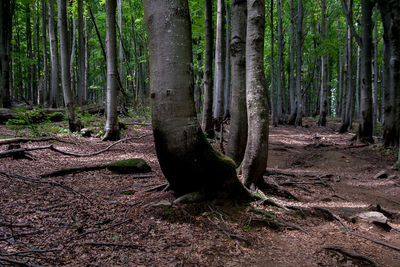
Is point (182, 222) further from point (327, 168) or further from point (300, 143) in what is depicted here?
point (300, 143)

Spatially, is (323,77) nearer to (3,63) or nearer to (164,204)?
(164,204)

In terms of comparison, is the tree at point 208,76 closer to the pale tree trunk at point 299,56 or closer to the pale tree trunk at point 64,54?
the pale tree trunk at point 64,54

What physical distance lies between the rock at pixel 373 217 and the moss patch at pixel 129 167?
4.11m

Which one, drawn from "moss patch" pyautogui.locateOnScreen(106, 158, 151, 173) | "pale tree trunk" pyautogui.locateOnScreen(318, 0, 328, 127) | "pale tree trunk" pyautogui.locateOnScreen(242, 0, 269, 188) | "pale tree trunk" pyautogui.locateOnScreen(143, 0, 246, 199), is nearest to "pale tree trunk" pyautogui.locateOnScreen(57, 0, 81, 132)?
"moss patch" pyautogui.locateOnScreen(106, 158, 151, 173)

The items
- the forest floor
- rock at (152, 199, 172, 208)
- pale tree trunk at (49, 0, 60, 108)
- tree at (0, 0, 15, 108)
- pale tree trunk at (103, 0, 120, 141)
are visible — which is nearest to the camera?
the forest floor

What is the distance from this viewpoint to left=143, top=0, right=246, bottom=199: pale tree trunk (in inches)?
117

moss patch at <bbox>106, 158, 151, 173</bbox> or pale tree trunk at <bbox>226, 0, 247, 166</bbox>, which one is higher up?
pale tree trunk at <bbox>226, 0, 247, 166</bbox>

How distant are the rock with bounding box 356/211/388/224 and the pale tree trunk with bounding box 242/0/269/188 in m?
1.51

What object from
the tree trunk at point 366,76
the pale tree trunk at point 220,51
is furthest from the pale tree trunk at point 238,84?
the tree trunk at point 366,76

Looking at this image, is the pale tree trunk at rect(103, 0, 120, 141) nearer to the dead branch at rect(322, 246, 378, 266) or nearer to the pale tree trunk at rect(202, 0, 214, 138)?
the pale tree trunk at rect(202, 0, 214, 138)

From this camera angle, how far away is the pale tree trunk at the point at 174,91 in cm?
297

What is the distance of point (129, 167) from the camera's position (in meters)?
5.78

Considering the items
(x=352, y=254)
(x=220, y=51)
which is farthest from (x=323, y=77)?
(x=352, y=254)

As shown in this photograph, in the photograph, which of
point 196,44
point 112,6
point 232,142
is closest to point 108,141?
point 112,6
